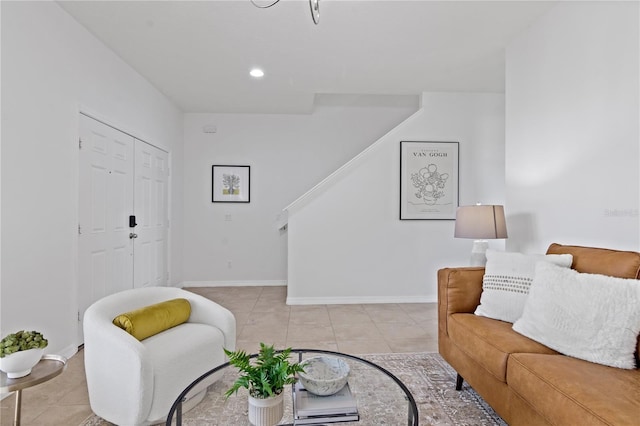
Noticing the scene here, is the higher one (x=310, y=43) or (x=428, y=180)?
(x=310, y=43)

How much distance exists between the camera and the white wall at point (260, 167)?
17.1 ft

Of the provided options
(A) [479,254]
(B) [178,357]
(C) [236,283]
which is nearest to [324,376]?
(B) [178,357]

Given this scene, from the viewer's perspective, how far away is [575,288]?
1.63 m

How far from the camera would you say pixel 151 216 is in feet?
13.7

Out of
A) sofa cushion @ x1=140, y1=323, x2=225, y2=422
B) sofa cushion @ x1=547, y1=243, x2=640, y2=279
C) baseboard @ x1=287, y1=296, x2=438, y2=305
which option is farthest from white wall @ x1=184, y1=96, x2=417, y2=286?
sofa cushion @ x1=547, y1=243, x2=640, y2=279

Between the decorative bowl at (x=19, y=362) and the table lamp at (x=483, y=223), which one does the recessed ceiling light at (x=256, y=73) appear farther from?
the decorative bowl at (x=19, y=362)

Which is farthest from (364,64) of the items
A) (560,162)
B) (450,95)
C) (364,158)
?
(560,162)

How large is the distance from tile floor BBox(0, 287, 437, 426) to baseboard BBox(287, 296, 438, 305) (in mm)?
111

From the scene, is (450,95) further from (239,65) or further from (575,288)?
(575,288)

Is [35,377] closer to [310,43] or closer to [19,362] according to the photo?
[19,362]

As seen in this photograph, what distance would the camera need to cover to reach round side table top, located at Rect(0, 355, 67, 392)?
135cm

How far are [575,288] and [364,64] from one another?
2.74 metres

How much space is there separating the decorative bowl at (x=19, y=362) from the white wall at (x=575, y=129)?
2962 millimetres

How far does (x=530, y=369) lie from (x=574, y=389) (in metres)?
0.19
